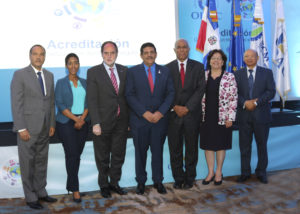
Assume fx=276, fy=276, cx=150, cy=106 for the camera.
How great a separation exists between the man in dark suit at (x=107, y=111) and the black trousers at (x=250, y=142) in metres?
1.47

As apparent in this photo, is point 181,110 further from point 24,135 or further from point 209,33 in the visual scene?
point 209,33

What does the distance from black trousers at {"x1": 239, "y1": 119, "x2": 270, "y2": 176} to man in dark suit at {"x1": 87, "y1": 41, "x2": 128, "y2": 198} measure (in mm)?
1468

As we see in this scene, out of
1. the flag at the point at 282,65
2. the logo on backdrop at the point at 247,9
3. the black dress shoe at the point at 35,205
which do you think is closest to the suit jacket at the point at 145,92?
the black dress shoe at the point at 35,205

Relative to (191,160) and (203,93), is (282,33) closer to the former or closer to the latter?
(203,93)

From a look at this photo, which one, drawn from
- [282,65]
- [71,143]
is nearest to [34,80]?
[71,143]

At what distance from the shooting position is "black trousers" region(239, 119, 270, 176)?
3320mm

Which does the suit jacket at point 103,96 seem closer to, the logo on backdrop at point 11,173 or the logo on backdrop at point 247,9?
the logo on backdrop at point 11,173

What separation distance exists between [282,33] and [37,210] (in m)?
4.87

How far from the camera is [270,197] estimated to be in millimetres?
2922

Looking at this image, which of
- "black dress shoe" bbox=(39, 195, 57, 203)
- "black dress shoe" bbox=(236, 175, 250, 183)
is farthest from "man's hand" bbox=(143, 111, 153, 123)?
"black dress shoe" bbox=(236, 175, 250, 183)

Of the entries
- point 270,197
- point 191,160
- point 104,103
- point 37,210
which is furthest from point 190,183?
point 37,210

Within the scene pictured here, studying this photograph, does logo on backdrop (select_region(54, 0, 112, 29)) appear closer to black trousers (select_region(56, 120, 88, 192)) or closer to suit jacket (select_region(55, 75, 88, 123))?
suit jacket (select_region(55, 75, 88, 123))

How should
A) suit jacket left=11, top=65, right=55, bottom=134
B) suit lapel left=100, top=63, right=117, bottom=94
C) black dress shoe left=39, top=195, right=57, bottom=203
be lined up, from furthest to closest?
black dress shoe left=39, top=195, right=57, bottom=203, suit lapel left=100, top=63, right=117, bottom=94, suit jacket left=11, top=65, right=55, bottom=134

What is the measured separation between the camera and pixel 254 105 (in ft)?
10.5
